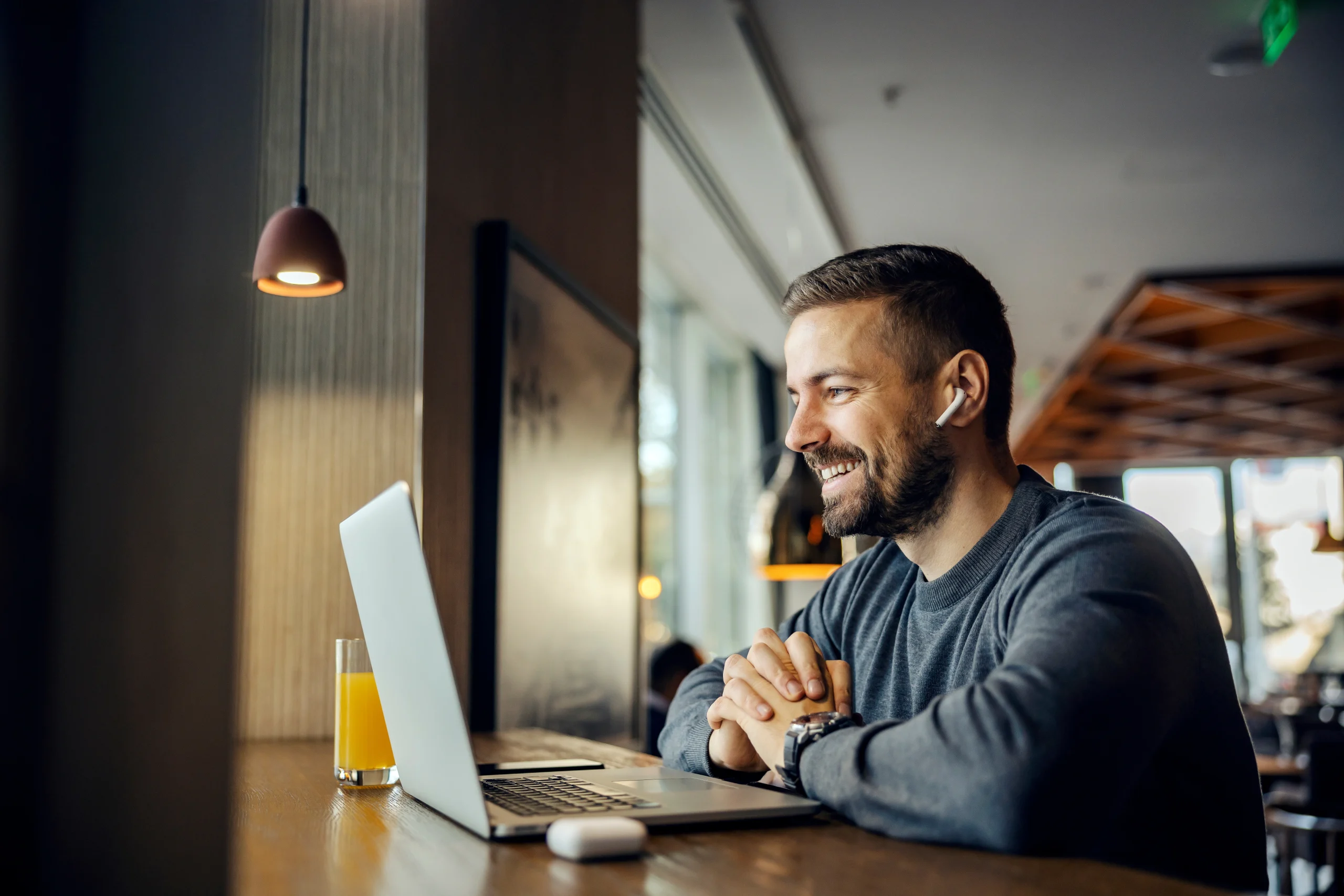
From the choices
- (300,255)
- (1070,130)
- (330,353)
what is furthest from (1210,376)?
(300,255)

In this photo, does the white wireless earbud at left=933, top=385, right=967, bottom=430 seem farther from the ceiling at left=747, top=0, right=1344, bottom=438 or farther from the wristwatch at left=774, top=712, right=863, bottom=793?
the ceiling at left=747, top=0, right=1344, bottom=438

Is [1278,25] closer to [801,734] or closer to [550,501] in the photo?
[550,501]

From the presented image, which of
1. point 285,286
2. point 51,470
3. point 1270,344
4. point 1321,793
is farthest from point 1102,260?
point 51,470

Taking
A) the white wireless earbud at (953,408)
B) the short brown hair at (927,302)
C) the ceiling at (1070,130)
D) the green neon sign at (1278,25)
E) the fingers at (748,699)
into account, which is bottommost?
the fingers at (748,699)

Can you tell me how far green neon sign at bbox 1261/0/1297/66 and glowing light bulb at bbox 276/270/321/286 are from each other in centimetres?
312

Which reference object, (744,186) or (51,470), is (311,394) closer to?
(51,470)

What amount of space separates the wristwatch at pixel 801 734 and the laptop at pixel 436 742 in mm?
22

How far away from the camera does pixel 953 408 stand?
1.43 meters

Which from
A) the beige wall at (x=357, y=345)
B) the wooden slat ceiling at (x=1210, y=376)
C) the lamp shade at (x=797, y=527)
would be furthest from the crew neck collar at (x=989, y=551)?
the wooden slat ceiling at (x=1210, y=376)

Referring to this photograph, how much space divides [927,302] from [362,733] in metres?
0.91

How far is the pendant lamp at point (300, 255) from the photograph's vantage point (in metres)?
1.67

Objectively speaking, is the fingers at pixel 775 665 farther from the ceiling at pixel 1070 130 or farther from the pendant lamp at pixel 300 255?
the ceiling at pixel 1070 130

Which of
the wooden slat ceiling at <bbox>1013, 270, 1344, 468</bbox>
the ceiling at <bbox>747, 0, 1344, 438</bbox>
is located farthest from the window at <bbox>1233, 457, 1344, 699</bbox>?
the ceiling at <bbox>747, 0, 1344, 438</bbox>

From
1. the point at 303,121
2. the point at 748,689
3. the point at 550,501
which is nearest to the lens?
the point at 748,689
